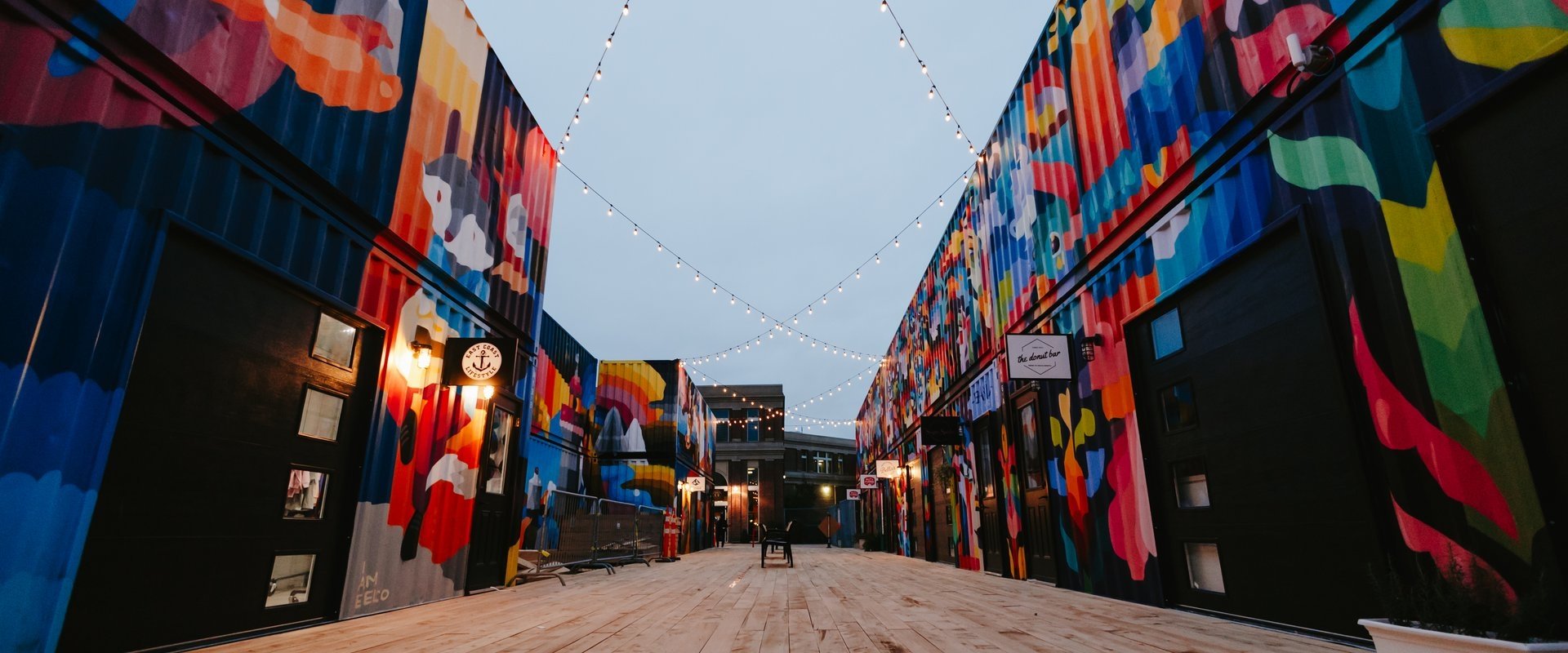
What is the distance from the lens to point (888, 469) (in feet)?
54.5

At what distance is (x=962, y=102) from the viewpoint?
56625 mm

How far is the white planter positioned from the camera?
1.92 meters

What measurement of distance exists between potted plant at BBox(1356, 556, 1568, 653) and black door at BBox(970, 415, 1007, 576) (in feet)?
20.2

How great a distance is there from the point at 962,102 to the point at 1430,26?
192 feet

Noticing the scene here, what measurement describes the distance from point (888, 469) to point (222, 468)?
1461 centimetres

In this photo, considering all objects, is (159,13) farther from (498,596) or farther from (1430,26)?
(1430,26)

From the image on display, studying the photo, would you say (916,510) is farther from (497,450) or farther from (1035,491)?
(497,450)

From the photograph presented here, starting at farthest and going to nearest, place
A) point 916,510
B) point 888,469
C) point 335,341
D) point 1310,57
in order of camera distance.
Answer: point 888,469
point 916,510
point 335,341
point 1310,57

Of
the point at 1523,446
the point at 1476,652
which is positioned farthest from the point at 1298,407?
the point at 1476,652

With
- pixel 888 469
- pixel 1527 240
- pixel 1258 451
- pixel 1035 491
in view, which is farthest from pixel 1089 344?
pixel 888 469

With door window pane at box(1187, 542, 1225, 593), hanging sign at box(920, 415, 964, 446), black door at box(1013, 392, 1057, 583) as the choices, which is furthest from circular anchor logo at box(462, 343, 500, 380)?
hanging sign at box(920, 415, 964, 446)

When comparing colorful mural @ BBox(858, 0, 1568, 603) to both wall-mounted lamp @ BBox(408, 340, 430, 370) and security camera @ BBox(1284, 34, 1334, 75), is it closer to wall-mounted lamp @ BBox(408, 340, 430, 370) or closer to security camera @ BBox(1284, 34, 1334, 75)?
security camera @ BBox(1284, 34, 1334, 75)

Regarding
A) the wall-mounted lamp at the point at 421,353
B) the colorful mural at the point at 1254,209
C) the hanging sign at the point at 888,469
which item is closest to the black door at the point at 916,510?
the hanging sign at the point at 888,469

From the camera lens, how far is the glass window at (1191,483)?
440cm
